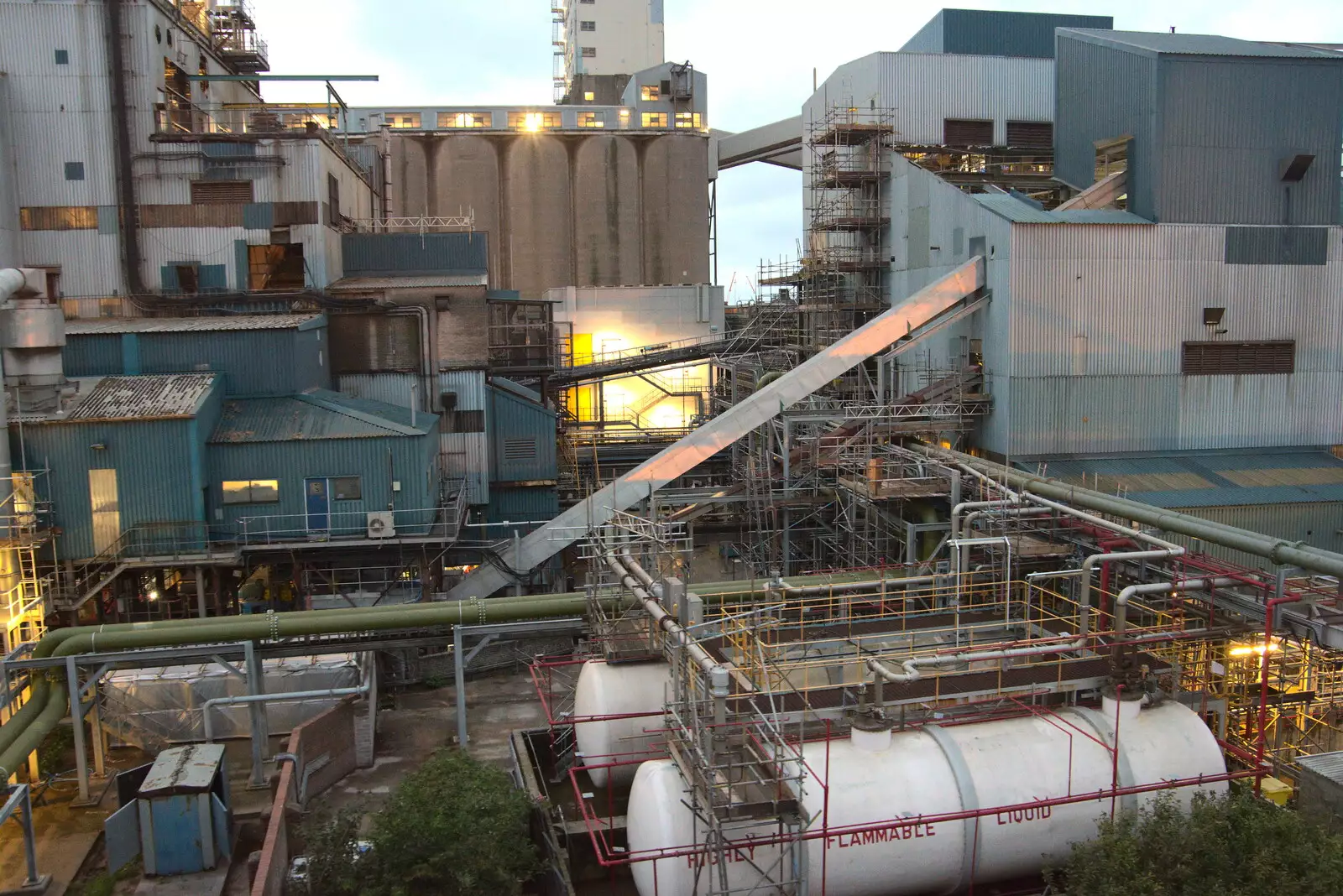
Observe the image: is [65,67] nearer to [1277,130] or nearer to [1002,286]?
[1002,286]

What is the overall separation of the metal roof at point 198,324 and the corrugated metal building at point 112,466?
3.22 metres


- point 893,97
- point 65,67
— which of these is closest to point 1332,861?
point 893,97

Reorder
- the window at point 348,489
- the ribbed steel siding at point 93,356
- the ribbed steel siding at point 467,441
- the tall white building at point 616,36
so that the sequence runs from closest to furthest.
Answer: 1. the window at point 348,489
2. the ribbed steel siding at point 93,356
3. the ribbed steel siding at point 467,441
4. the tall white building at point 616,36

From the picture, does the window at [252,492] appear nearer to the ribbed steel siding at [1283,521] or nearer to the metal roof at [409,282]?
the metal roof at [409,282]

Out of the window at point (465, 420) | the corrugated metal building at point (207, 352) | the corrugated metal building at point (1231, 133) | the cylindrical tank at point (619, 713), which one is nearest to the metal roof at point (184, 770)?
the cylindrical tank at point (619, 713)

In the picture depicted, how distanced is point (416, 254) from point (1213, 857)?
30881 millimetres

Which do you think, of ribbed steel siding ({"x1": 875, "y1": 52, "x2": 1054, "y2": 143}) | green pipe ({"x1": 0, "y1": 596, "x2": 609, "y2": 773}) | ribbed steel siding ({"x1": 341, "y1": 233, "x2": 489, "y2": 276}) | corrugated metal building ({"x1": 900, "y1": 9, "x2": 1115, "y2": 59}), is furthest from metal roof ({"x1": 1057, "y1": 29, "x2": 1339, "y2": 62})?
green pipe ({"x1": 0, "y1": 596, "x2": 609, "y2": 773})

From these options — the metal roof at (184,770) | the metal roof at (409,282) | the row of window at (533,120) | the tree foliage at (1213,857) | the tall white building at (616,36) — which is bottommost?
the metal roof at (184,770)

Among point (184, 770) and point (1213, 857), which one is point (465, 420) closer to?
point (184, 770)

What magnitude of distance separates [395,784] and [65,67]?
81.8 ft

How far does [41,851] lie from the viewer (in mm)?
17469

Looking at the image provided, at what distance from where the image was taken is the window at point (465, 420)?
31859 mm

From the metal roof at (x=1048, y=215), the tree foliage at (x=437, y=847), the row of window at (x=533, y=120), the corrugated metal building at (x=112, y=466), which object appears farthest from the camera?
the row of window at (x=533, y=120)

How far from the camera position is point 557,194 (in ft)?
179
